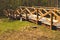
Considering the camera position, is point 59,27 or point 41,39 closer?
point 41,39

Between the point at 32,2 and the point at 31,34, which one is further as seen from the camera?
the point at 32,2

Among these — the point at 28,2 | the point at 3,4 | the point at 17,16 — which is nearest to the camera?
the point at 17,16

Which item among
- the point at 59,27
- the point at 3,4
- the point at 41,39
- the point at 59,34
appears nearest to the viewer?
the point at 41,39

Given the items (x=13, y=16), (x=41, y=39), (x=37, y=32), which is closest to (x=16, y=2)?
(x=13, y=16)

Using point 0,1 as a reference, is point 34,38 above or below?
below

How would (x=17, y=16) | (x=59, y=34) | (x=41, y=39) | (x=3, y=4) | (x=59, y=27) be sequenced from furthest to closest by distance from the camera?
1. (x=3, y=4)
2. (x=17, y=16)
3. (x=59, y=27)
4. (x=59, y=34)
5. (x=41, y=39)

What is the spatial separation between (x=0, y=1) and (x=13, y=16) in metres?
7.22

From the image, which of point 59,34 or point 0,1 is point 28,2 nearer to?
point 0,1

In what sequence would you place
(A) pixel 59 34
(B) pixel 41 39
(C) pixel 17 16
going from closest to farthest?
(B) pixel 41 39, (A) pixel 59 34, (C) pixel 17 16

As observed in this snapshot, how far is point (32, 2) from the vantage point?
2942cm

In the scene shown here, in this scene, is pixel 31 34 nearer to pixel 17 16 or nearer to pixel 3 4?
pixel 17 16

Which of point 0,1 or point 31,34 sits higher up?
point 0,1

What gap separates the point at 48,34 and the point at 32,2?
18.8 m

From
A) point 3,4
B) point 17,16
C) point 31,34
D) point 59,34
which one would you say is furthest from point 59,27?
point 3,4
